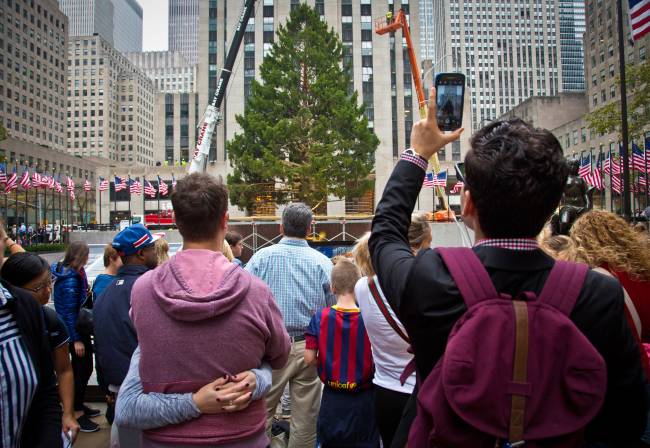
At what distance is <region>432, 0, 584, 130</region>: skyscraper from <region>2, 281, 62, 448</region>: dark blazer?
151643mm

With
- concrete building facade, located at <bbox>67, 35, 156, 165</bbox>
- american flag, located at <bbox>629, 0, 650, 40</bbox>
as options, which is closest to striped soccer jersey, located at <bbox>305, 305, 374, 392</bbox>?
american flag, located at <bbox>629, 0, 650, 40</bbox>

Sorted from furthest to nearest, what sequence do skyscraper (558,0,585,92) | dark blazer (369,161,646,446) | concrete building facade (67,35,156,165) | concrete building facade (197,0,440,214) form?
skyscraper (558,0,585,92), concrete building facade (67,35,156,165), concrete building facade (197,0,440,214), dark blazer (369,161,646,446)

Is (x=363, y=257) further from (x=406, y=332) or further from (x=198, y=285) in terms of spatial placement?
(x=198, y=285)

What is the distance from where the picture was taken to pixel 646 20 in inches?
447

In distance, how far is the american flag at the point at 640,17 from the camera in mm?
11367

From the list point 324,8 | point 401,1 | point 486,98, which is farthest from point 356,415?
point 486,98

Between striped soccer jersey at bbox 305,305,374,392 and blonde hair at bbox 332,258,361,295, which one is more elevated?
blonde hair at bbox 332,258,361,295

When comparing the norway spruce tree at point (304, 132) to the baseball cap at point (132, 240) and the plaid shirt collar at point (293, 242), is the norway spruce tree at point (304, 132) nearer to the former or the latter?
the plaid shirt collar at point (293, 242)

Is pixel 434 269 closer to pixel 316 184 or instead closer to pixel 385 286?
pixel 385 286

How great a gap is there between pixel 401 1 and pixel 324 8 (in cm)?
1032

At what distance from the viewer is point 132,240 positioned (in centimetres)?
380

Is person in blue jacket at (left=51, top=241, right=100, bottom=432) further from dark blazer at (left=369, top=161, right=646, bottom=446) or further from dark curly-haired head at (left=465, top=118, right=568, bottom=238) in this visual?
dark curly-haired head at (left=465, top=118, right=568, bottom=238)

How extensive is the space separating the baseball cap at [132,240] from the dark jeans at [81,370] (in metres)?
2.06

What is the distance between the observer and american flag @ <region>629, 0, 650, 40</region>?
11.4 metres
